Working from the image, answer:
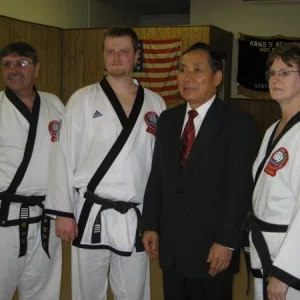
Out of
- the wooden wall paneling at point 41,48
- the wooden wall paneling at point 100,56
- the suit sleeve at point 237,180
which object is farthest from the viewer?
the wooden wall paneling at point 100,56

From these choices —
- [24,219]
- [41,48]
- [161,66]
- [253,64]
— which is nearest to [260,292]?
[24,219]

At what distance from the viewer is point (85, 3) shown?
8398 mm

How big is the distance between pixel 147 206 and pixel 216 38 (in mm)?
5604

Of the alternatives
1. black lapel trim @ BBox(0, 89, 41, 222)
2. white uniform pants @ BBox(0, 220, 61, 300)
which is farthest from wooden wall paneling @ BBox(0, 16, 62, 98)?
white uniform pants @ BBox(0, 220, 61, 300)

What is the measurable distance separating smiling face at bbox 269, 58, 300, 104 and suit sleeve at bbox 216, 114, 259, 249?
20 centimetres

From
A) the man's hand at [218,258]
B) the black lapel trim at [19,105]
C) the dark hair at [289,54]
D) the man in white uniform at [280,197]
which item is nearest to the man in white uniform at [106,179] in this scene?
the black lapel trim at [19,105]

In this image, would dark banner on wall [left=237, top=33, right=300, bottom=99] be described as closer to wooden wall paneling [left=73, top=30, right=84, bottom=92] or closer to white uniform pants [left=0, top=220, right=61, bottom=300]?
wooden wall paneling [left=73, top=30, right=84, bottom=92]

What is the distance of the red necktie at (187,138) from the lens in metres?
2.06

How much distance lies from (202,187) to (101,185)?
524 mm

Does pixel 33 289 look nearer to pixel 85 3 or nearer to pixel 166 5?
pixel 85 3

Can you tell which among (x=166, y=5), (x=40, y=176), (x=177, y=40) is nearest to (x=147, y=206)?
(x=40, y=176)

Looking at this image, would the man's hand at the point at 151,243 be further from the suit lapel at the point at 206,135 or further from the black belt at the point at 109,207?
the suit lapel at the point at 206,135

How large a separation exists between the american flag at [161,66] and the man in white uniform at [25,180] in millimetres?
4746

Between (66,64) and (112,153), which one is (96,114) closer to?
(112,153)
